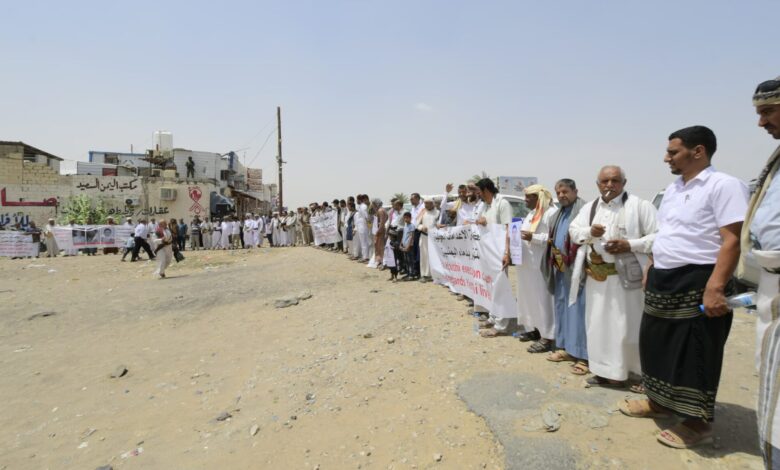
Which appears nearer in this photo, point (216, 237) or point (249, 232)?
point (249, 232)

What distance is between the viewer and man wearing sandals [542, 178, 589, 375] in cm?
349

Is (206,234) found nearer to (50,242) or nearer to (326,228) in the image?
(50,242)

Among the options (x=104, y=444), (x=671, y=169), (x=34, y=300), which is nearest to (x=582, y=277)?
(x=671, y=169)

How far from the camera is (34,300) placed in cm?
952

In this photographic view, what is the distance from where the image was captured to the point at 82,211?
2548 cm

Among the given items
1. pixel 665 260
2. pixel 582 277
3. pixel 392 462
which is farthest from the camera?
pixel 582 277

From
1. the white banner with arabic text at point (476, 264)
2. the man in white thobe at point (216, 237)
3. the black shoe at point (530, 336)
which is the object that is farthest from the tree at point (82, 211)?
the black shoe at point (530, 336)

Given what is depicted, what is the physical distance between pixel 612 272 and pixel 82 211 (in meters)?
29.6

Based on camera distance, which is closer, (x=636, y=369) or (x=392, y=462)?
(x=392, y=462)

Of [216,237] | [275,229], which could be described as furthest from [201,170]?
[275,229]

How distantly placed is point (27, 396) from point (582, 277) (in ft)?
→ 19.3

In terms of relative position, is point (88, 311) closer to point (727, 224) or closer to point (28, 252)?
point (727, 224)

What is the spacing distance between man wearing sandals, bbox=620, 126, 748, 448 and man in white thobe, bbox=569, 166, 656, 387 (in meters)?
0.43

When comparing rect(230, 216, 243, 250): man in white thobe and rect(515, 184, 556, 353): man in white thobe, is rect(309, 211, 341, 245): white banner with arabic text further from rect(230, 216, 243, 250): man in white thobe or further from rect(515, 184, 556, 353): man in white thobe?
rect(515, 184, 556, 353): man in white thobe
